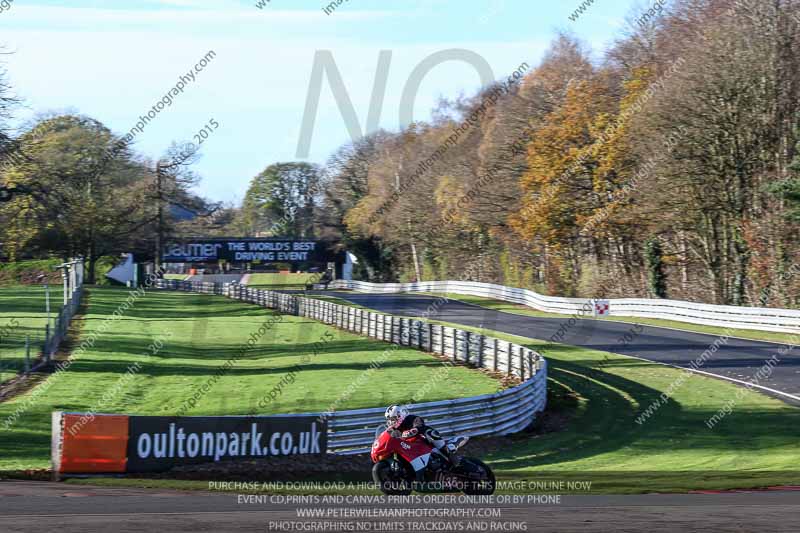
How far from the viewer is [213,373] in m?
31.5

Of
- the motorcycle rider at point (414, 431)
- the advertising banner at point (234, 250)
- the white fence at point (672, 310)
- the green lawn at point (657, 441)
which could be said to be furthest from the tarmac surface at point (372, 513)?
the advertising banner at point (234, 250)

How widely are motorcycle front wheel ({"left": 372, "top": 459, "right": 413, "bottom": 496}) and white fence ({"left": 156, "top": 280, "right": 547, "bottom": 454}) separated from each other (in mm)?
3606

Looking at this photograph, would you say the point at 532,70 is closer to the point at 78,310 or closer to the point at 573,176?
the point at 573,176

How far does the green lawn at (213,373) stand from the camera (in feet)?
78.0

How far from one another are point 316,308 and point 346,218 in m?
43.5

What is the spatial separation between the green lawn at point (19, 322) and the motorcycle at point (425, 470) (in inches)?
747

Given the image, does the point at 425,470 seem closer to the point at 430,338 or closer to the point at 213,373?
the point at 213,373

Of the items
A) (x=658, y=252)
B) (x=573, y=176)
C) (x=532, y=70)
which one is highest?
(x=532, y=70)

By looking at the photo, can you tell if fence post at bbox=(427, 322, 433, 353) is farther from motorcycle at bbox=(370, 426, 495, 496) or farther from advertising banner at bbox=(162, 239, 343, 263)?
advertising banner at bbox=(162, 239, 343, 263)

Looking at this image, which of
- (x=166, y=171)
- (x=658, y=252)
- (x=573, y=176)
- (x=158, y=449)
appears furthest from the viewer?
(x=166, y=171)

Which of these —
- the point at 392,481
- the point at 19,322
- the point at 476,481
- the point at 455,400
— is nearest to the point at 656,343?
the point at 455,400

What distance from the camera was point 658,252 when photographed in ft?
176

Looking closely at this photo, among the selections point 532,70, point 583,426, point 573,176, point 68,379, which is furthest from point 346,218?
point 583,426

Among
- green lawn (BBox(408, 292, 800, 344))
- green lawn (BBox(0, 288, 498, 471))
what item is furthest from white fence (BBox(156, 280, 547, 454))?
green lawn (BBox(408, 292, 800, 344))
